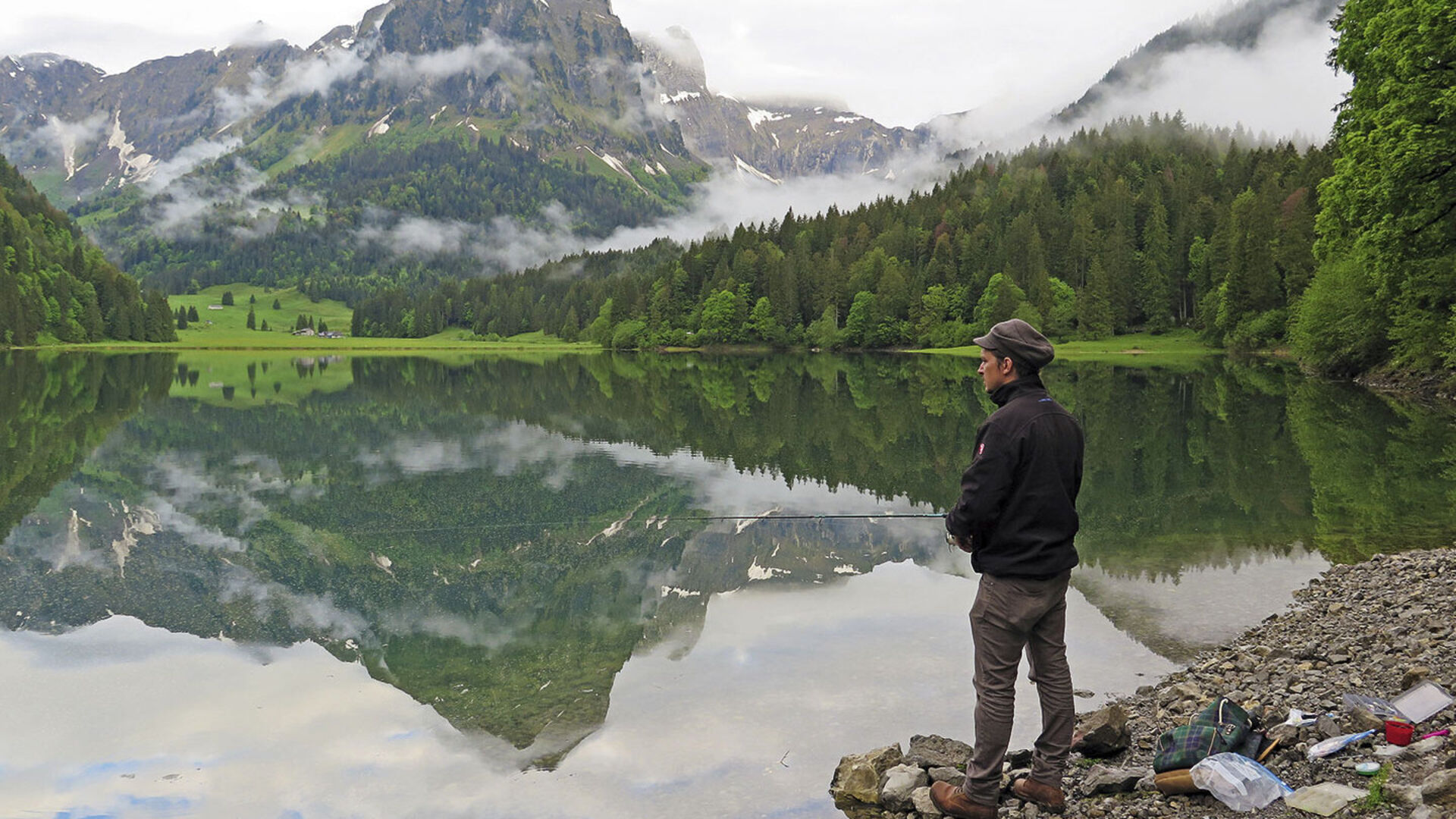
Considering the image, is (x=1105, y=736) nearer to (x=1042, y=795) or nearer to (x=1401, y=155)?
(x=1042, y=795)

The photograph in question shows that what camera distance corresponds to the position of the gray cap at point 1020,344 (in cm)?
704

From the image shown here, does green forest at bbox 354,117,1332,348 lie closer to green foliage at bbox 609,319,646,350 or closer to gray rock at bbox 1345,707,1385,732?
green foliage at bbox 609,319,646,350

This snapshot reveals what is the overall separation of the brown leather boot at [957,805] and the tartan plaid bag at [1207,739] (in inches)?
56.1

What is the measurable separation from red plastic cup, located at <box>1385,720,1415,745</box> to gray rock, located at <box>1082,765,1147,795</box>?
177 centimetres

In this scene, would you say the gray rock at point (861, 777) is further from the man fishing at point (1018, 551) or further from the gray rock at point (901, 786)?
the man fishing at point (1018, 551)

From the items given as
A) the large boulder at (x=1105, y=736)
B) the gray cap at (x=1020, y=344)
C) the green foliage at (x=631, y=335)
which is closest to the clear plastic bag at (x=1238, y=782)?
the large boulder at (x=1105, y=736)

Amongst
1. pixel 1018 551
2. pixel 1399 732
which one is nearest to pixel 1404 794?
pixel 1399 732

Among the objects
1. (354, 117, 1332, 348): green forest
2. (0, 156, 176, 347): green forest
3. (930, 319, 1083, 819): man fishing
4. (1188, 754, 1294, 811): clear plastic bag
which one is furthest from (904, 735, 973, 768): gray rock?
(0, 156, 176, 347): green forest

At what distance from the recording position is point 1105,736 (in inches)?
327

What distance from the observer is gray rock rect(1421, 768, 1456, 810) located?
5.79 metres

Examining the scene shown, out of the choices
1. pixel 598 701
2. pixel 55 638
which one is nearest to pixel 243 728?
pixel 598 701

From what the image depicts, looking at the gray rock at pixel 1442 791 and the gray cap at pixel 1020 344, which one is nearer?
the gray rock at pixel 1442 791

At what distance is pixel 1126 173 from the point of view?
167m

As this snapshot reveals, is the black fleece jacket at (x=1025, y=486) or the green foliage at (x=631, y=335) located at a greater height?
the black fleece jacket at (x=1025, y=486)
